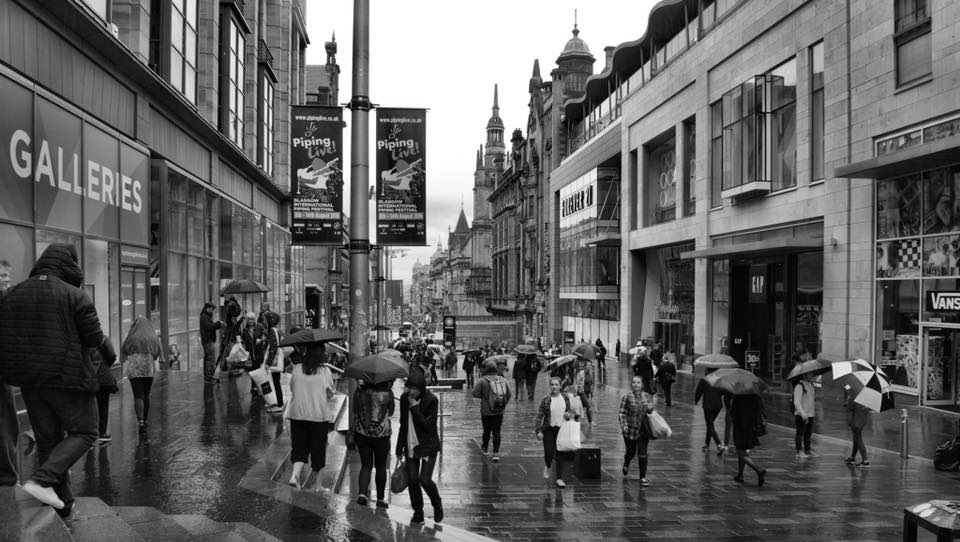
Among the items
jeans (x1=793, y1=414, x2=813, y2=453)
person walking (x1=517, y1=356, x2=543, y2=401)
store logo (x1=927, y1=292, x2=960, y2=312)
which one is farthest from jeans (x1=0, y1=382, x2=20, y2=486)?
store logo (x1=927, y1=292, x2=960, y2=312)

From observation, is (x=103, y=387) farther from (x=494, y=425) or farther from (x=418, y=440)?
(x=494, y=425)

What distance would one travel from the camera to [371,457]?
8.35 m

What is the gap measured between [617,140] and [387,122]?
3694cm

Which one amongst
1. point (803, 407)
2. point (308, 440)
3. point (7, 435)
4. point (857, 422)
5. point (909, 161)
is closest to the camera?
point (7, 435)

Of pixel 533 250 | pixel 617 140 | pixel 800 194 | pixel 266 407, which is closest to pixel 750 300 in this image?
pixel 800 194

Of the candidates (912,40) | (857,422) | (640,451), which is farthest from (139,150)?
(912,40)

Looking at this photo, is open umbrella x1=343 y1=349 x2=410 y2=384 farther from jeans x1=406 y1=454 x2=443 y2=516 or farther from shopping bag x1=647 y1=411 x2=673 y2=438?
shopping bag x1=647 y1=411 x2=673 y2=438

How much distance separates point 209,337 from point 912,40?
750 inches

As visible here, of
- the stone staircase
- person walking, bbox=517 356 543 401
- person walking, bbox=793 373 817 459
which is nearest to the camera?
the stone staircase

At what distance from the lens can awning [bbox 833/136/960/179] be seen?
16984 mm

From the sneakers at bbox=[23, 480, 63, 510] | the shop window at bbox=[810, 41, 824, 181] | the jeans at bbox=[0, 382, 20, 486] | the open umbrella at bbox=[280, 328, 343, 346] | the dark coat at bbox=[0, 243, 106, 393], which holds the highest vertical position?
the shop window at bbox=[810, 41, 824, 181]

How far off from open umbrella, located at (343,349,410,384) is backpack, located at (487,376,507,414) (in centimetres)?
444

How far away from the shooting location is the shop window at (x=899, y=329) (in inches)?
782

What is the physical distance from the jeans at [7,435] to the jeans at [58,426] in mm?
114
